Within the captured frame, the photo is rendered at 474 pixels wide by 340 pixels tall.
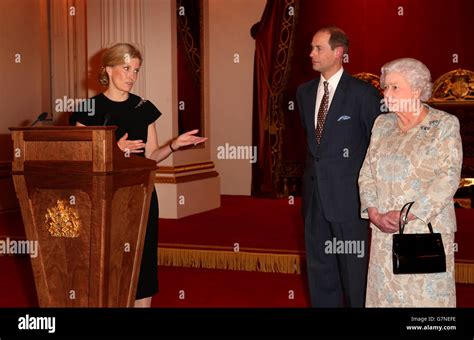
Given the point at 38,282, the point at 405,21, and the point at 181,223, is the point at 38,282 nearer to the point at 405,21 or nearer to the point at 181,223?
the point at 181,223

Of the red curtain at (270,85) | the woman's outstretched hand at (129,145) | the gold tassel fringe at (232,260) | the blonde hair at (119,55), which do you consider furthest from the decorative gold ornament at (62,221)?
the red curtain at (270,85)

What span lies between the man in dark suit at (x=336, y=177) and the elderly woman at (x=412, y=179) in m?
0.58

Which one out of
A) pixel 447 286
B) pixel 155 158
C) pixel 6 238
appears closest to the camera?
pixel 447 286

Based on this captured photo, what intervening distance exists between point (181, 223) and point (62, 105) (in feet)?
10.3

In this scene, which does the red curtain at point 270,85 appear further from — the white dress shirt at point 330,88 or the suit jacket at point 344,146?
the suit jacket at point 344,146

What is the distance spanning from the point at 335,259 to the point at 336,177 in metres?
0.40

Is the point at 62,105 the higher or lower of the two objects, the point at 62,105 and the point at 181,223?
the higher

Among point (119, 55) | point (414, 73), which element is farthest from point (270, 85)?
point (414, 73)

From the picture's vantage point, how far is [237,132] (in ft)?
35.4

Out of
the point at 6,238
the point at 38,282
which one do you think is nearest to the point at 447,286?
the point at 38,282

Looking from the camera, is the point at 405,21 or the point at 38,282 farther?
the point at 405,21

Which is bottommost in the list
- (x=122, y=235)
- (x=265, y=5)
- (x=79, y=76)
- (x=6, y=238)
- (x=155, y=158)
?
(x=6, y=238)

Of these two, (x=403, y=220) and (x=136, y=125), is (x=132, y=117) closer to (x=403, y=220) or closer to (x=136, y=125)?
(x=136, y=125)

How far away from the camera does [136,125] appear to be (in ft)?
12.4
